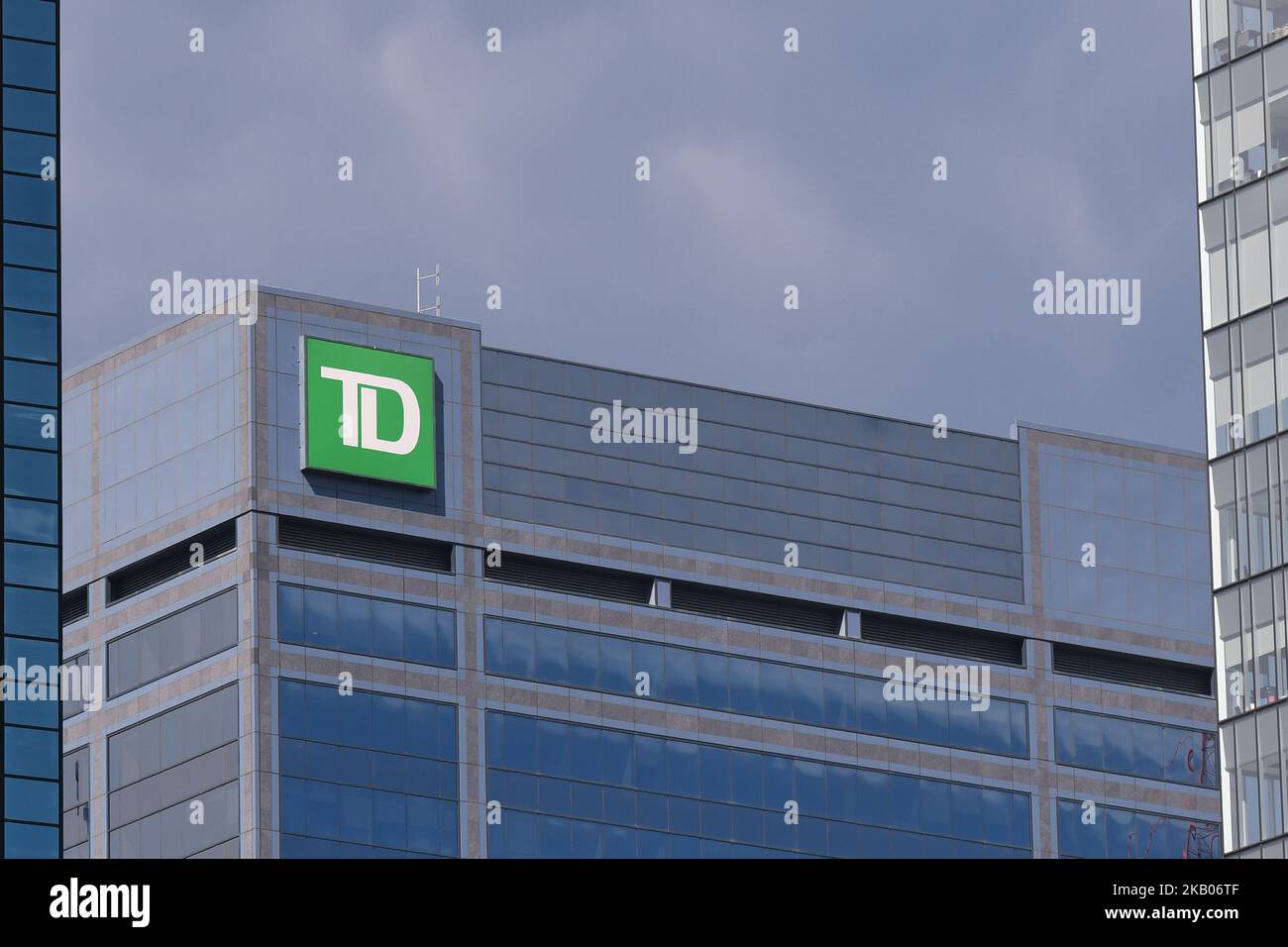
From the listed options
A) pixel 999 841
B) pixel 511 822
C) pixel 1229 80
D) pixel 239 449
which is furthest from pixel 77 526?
pixel 1229 80

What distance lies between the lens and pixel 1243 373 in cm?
7600

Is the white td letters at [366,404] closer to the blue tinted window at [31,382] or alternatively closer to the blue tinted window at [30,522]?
the blue tinted window at [31,382]

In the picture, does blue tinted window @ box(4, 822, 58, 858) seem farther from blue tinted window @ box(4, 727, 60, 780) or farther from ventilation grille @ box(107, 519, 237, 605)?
ventilation grille @ box(107, 519, 237, 605)

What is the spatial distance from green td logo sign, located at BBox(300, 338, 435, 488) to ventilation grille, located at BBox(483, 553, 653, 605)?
548 cm

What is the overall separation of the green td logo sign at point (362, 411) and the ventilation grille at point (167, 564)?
417 centimetres

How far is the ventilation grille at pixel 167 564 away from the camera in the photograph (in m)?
130

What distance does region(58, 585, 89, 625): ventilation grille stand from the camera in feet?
441

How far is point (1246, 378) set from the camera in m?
75.9

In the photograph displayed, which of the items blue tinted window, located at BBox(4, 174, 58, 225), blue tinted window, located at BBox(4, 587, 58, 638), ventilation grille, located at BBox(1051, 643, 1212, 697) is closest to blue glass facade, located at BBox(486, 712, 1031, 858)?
ventilation grille, located at BBox(1051, 643, 1212, 697)

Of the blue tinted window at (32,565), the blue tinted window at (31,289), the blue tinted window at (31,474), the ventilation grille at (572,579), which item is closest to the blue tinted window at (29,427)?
the blue tinted window at (31,474)
